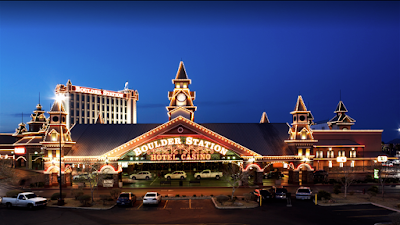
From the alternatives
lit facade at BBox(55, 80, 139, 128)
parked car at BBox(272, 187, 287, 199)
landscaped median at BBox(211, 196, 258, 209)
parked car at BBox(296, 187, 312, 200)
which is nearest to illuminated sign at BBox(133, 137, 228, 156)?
landscaped median at BBox(211, 196, 258, 209)

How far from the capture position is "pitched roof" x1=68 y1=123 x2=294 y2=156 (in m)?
48.1

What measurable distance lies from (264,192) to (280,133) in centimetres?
2075

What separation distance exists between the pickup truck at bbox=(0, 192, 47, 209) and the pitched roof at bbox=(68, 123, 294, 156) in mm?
15766

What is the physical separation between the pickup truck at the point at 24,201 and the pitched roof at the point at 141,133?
→ 1577cm

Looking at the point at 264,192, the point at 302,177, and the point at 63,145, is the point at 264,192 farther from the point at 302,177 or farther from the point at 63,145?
the point at 63,145

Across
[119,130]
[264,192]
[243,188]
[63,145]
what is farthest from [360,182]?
[63,145]

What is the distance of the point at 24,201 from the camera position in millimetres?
30594

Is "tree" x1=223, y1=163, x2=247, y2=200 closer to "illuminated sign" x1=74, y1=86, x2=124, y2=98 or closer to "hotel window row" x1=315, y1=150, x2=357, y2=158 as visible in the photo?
"hotel window row" x1=315, y1=150, x2=357, y2=158

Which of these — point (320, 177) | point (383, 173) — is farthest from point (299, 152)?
point (383, 173)

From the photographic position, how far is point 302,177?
47875 mm

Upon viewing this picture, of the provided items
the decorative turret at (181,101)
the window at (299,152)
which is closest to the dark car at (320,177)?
the window at (299,152)

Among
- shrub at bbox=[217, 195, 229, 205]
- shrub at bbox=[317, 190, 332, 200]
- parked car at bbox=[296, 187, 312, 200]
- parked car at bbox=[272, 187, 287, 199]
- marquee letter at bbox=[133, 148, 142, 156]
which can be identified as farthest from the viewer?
marquee letter at bbox=[133, 148, 142, 156]

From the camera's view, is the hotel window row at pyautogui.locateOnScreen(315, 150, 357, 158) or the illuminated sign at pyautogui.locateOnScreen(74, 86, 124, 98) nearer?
the hotel window row at pyautogui.locateOnScreen(315, 150, 357, 158)

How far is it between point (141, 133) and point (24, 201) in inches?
963
